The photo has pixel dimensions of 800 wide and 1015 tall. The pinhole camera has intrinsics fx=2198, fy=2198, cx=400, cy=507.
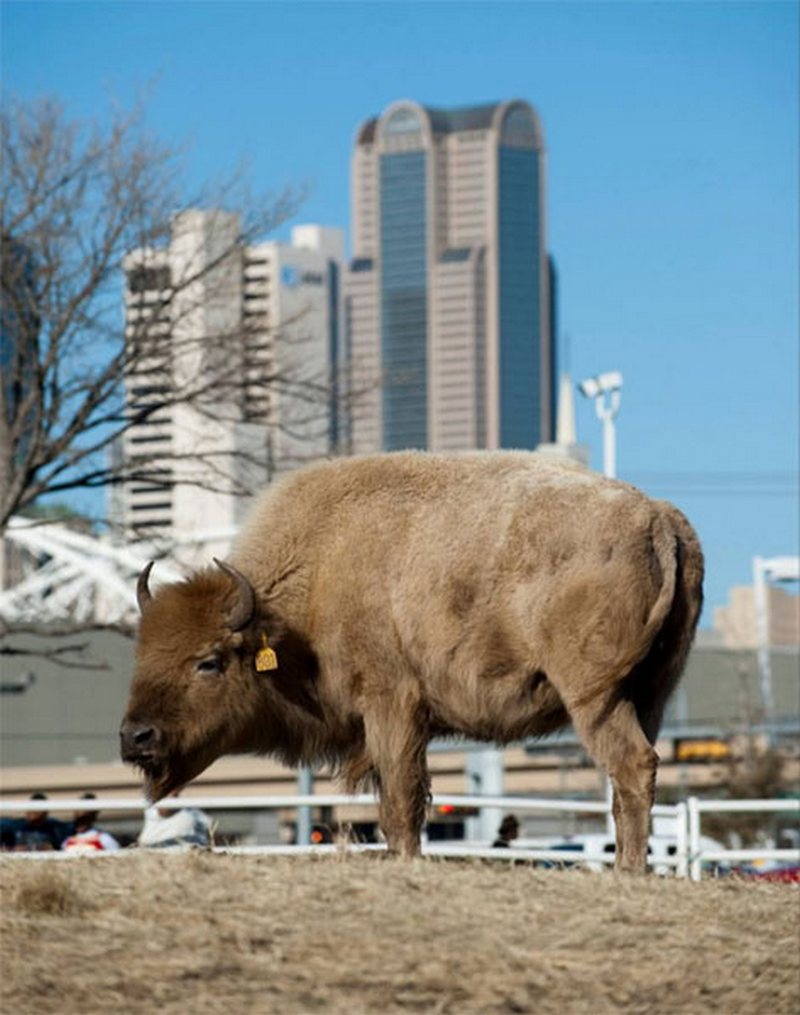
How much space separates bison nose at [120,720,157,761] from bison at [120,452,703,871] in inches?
0.4

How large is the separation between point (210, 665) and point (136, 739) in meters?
0.60

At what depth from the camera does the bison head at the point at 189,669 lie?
12578 mm

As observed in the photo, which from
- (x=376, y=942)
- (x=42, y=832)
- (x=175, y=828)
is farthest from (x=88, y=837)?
(x=376, y=942)

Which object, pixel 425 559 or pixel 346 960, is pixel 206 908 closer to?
pixel 346 960

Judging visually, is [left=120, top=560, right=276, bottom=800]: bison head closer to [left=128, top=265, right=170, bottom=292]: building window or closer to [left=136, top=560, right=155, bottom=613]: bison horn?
[left=136, top=560, right=155, bottom=613]: bison horn

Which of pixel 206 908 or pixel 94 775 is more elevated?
pixel 206 908

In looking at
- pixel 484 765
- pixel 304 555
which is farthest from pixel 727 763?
Result: pixel 304 555

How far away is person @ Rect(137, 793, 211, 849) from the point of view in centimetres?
1655

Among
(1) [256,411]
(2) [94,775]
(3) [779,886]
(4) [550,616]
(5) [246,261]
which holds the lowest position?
(2) [94,775]

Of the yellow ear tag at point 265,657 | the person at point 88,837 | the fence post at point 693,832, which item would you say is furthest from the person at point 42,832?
the yellow ear tag at point 265,657

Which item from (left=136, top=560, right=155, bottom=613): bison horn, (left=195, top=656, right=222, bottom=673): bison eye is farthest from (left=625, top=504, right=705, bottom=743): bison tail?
(left=136, top=560, right=155, bottom=613): bison horn

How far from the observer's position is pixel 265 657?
1250 cm

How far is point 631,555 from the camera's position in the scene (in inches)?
466

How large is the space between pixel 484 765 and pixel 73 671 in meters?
44.4
